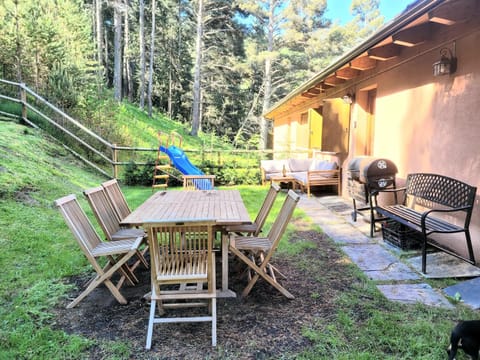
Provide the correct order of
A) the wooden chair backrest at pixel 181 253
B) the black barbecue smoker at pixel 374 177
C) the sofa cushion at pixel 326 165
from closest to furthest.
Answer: the wooden chair backrest at pixel 181 253, the black barbecue smoker at pixel 374 177, the sofa cushion at pixel 326 165

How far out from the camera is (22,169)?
17.9 ft

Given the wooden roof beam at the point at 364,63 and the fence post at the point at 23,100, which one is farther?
the fence post at the point at 23,100

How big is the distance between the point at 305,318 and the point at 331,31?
1973 centimetres

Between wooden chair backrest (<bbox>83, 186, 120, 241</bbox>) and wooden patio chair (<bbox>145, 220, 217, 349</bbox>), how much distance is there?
1.02 m

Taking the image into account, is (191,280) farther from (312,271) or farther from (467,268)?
A: (467,268)

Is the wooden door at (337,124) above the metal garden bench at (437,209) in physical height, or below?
above

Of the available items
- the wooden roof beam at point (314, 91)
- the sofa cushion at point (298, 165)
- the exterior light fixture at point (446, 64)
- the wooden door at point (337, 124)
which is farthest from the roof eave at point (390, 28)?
the sofa cushion at point (298, 165)

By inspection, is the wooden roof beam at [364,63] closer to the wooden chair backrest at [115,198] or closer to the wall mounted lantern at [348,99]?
the wall mounted lantern at [348,99]

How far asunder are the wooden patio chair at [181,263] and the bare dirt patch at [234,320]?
0.41ft

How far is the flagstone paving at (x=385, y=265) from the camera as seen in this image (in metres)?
2.63

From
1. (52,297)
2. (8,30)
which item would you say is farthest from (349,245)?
(8,30)

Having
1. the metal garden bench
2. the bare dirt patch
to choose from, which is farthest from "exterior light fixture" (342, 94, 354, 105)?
the bare dirt patch

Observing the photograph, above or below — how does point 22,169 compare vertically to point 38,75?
below

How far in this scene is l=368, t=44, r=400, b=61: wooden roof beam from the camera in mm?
4480
